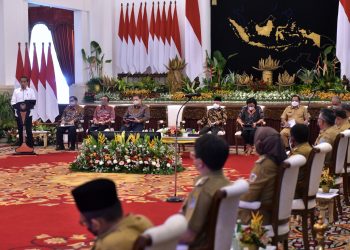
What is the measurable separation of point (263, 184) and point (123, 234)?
2.19 metres

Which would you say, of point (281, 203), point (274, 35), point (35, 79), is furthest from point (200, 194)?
point (274, 35)

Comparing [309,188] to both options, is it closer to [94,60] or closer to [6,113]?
[6,113]

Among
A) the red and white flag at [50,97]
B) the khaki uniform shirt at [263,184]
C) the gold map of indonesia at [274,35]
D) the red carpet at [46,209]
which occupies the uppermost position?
the gold map of indonesia at [274,35]

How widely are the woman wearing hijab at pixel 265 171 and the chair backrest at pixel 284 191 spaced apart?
0.17 ft

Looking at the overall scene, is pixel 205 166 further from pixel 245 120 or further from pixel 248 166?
pixel 245 120

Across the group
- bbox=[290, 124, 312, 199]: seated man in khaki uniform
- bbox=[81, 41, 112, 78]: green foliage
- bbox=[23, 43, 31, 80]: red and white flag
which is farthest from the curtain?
bbox=[290, 124, 312, 199]: seated man in khaki uniform

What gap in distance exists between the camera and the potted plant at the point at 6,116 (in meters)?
15.7

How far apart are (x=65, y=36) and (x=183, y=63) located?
4066 millimetres

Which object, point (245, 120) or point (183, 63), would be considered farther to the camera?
point (183, 63)

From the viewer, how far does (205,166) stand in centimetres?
379

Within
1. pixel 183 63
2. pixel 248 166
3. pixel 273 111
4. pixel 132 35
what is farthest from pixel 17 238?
pixel 132 35

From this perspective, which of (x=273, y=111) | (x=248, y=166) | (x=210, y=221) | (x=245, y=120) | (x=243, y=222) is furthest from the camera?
(x=273, y=111)

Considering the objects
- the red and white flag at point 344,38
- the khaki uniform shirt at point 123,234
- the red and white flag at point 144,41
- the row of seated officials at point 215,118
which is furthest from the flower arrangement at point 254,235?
the red and white flag at point 144,41

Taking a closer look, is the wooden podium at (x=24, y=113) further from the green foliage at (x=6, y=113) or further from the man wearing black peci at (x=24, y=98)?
the green foliage at (x=6, y=113)
